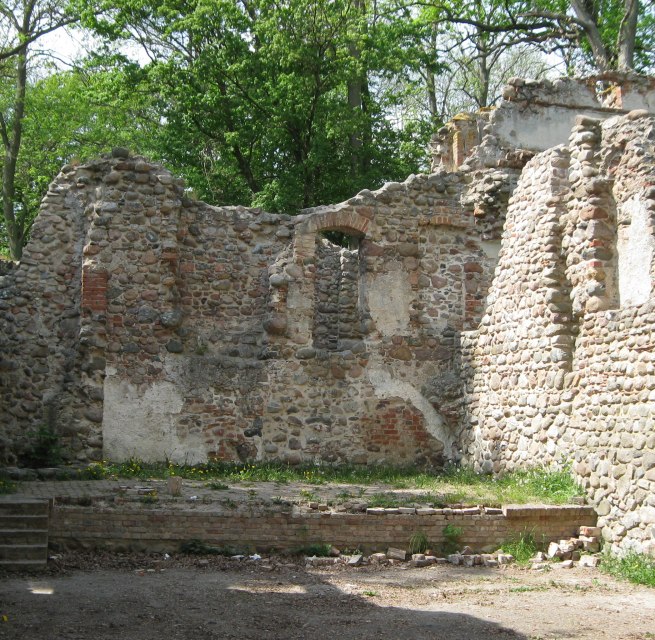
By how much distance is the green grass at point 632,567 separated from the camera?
27.9 ft

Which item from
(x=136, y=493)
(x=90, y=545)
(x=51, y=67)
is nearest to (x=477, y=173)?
(x=136, y=493)

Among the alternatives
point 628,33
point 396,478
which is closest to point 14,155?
point 628,33

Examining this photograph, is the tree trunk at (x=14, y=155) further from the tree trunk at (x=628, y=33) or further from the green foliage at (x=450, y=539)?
the green foliage at (x=450, y=539)

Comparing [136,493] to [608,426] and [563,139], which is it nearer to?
[608,426]

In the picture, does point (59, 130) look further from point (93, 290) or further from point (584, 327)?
point (584, 327)

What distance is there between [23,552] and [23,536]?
0.61ft

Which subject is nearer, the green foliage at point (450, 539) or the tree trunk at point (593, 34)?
the green foliage at point (450, 539)

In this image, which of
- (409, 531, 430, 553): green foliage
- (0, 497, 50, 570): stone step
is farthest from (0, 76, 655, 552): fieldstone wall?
(0, 497, 50, 570): stone step

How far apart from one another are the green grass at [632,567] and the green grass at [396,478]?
108 centimetres

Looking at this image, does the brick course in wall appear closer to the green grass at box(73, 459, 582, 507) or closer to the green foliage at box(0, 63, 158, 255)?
the green grass at box(73, 459, 582, 507)

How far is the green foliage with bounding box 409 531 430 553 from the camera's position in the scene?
940 centimetres

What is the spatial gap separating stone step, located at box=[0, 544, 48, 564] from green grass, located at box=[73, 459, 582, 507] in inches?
103

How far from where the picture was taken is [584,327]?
425 inches

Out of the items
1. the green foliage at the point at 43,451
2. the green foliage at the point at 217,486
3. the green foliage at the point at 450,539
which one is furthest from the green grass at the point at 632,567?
the green foliage at the point at 43,451
